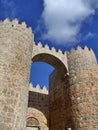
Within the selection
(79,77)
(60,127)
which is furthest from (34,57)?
(60,127)

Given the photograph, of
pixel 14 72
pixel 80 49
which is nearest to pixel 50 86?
pixel 80 49

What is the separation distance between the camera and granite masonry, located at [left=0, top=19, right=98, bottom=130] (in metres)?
8.22

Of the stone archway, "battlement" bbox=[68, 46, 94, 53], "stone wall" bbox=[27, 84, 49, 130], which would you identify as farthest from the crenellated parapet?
"stone wall" bbox=[27, 84, 49, 130]

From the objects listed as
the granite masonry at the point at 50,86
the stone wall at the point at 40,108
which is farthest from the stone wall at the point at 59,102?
the stone wall at the point at 40,108

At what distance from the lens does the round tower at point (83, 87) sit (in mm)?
10031

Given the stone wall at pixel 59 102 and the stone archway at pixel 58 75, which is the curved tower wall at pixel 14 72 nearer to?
the stone archway at pixel 58 75

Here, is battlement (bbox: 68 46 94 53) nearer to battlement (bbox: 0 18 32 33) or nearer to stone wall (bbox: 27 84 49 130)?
battlement (bbox: 0 18 32 33)

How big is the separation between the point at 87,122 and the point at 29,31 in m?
6.46

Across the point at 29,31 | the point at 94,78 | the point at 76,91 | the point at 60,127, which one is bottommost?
the point at 60,127

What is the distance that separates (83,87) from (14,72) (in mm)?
4620

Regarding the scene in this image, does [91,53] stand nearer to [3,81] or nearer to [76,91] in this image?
[76,91]

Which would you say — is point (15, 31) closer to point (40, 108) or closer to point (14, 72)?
point (14, 72)

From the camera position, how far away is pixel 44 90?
17594 millimetres

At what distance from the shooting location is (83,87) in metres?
11.1
